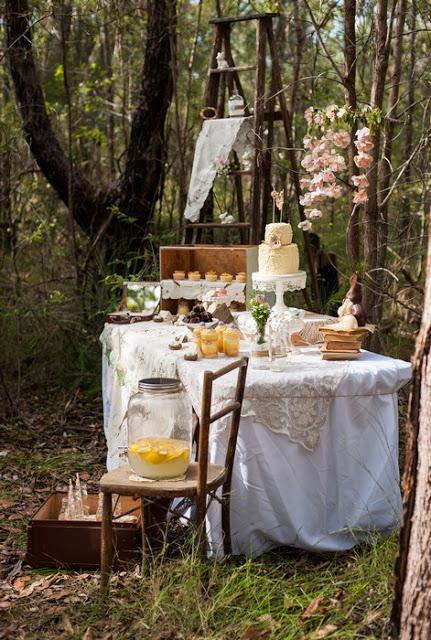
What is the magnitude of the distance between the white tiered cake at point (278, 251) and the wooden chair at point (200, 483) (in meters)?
1.21

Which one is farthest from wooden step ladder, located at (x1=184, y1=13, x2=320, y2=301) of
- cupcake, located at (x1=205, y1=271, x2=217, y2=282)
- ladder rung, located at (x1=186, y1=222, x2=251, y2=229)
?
cupcake, located at (x1=205, y1=271, x2=217, y2=282)

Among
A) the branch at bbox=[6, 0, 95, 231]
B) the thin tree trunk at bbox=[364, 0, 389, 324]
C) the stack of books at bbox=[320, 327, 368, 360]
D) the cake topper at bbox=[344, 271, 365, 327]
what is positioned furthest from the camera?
the branch at bbox=[6, 0, 95, 231]

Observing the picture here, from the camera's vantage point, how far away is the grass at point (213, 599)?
3.45m

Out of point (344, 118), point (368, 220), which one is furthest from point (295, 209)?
point (344, 118)

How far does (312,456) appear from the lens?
4199 mm

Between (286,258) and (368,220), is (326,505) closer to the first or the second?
(286,258)

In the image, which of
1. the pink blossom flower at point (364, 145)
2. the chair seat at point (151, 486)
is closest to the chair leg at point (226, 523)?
the chair seat at point (151, 486)

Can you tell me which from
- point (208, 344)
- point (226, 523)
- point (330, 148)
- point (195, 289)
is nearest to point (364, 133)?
point (330, 148)

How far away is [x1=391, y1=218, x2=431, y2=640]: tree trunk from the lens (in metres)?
2.85

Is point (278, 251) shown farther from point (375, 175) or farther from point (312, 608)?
point (312, 608)

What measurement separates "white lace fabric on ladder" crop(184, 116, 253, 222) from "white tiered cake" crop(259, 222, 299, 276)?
5.68 ft

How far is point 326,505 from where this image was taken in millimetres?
4262

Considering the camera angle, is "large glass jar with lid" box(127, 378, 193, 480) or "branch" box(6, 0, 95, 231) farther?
"branch" box(6, 0, 95, 231)

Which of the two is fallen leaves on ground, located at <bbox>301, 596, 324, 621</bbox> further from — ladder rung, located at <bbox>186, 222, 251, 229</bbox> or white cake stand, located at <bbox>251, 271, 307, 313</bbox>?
ladder rung, located at <bbox>186, 222, 251, 229</bbox>
